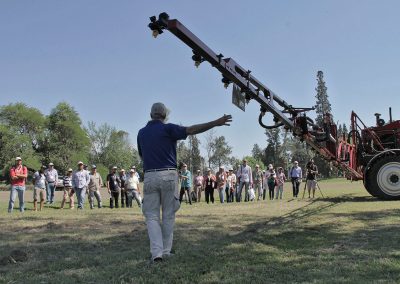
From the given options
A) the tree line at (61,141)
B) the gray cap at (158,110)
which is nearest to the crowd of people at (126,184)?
the gray cap at (158,110)

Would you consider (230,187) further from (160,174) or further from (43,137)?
(43,137)

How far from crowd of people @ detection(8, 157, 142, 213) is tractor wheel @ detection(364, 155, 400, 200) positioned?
8.07 m

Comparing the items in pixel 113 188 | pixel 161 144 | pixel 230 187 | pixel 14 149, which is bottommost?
pixel 230 187

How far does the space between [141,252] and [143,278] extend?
5.03 ft

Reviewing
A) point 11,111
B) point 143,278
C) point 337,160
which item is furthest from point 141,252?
point 11,111

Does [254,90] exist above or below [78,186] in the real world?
above

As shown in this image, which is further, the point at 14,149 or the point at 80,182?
the point at 14,149

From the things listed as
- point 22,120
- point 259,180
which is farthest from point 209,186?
point 22,120

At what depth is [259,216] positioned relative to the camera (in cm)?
1068

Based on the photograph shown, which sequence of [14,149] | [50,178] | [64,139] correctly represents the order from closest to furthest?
[50,178] → [14,149] → [64,139]

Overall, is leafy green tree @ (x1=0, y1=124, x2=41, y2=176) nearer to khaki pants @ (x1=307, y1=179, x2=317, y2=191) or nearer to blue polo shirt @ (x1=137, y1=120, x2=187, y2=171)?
khaki pants @ (x1=307, y1=179, x2=317, y2=191)

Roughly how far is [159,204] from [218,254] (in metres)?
0.99

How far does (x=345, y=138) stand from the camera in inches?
596

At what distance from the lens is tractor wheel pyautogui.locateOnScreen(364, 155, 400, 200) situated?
14.4 m
